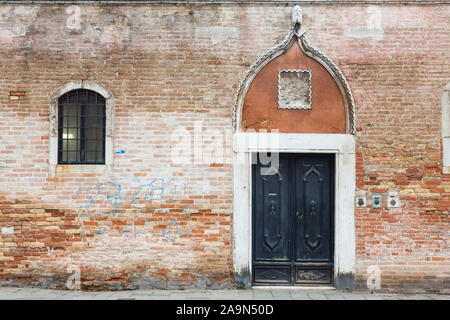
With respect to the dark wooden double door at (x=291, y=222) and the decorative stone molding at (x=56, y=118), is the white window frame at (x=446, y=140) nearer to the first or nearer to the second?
the dark wooden double door at (x=291, y=222)

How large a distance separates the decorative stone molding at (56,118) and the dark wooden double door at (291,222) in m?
2.51

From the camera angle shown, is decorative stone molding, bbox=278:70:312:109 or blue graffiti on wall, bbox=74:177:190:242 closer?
blue graffiti on wall, bbox=74:177:190:242

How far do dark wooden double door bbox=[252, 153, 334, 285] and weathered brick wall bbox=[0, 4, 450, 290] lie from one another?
547mm

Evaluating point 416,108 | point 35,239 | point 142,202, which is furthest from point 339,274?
point 35,239

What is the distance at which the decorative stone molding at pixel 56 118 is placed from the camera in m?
6.37

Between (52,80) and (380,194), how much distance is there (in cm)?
588

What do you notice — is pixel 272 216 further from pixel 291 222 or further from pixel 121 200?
pixel 121 200

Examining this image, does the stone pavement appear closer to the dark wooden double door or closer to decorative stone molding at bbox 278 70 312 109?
the dark wooden double door

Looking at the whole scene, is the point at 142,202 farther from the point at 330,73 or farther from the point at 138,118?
the point at 330,73

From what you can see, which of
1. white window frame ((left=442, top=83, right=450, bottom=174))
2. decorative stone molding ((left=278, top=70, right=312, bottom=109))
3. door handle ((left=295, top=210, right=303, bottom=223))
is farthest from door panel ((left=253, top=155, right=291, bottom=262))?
white window frame ((left=442, top=83, right=450, bottom=174))

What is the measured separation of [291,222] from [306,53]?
2918mm

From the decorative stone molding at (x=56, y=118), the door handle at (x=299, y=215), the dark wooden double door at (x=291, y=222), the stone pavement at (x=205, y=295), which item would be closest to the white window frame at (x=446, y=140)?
the dark wooden double door at (x=291, y=222)

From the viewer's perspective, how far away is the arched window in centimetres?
648

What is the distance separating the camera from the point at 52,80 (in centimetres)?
643
